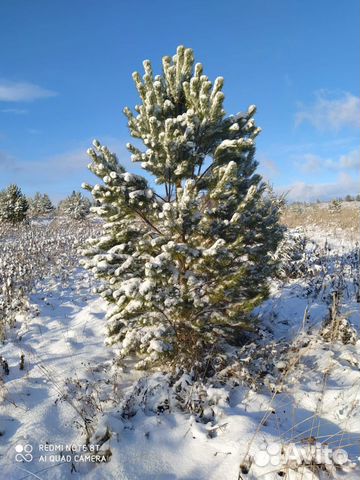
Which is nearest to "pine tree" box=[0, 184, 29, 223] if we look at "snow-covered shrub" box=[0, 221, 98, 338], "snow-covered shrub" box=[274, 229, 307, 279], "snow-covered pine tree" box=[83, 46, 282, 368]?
"snow-covered shrub" box=[0, 221, 98, 338]

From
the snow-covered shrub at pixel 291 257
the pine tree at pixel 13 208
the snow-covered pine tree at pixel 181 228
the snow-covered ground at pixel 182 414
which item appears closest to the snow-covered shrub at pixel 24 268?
the snow-covered ground at pixel 182 414

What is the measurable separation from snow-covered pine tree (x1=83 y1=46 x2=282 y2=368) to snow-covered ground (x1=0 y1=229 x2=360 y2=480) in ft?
2.41

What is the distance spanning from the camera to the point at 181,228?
5129 millimetres

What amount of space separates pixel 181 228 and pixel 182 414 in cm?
252

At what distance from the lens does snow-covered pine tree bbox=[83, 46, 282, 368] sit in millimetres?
4957

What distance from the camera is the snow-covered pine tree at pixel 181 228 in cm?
496

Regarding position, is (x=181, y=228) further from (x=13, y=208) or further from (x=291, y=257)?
(x=13, y=208)

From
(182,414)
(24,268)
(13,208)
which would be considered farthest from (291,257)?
(13,208)

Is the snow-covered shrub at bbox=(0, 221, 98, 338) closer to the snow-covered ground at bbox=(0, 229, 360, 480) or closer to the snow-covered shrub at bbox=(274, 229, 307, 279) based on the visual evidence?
the snow-covered ground at bbox=(0, 229, 360, 480)

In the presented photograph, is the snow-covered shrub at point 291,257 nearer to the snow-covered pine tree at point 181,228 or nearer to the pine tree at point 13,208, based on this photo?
the snow-covered pine tree at point 181,228

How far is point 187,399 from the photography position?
161 inches

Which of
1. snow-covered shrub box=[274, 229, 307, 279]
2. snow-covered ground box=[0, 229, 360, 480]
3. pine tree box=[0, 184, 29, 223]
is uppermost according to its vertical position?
pine tree box=[0, 184, 29, 223]

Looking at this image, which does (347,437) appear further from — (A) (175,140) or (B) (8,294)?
(B) (8,294)

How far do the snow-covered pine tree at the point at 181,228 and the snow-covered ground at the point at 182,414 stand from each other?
2.41 ft
